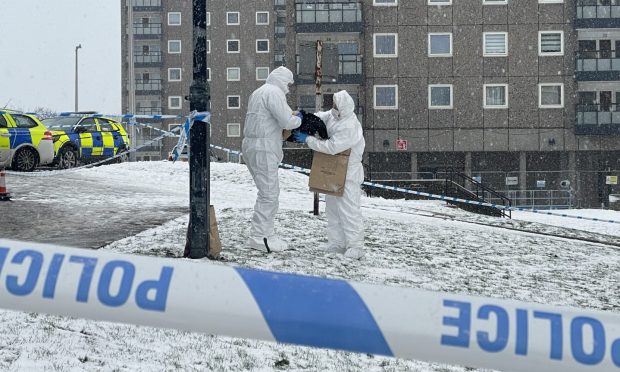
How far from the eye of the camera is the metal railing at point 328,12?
118 feet

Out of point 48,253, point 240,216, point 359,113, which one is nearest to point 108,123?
point 240,216

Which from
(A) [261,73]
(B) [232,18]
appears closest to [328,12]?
(A) [261,73]

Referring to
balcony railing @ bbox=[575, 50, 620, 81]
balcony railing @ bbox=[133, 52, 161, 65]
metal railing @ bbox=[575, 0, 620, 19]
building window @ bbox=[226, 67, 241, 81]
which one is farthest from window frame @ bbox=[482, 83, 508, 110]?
balcony railing @ bbox=[133, 52, 161, 65]

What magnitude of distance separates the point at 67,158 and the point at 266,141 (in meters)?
12.7

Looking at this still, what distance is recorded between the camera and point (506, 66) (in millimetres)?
35625

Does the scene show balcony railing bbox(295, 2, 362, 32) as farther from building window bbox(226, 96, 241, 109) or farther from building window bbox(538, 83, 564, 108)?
building window bbox(226, 96, 241, 109)

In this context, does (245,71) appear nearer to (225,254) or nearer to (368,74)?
(368,74)

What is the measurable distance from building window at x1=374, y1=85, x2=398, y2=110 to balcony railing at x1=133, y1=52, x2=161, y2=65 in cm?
3429

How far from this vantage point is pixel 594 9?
1417 inches

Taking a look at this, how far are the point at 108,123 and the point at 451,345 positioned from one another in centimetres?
2175

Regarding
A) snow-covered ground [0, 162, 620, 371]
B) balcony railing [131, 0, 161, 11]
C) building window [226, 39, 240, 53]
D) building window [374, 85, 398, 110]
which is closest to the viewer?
snow-covered ground [0, 162, 620, 371]

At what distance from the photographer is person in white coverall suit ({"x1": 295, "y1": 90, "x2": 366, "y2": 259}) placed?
8383mm

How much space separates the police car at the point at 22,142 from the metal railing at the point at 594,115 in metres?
25.6

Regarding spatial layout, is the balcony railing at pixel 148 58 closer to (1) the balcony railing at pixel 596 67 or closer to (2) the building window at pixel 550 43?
(2) the building window at pixel 550 43
